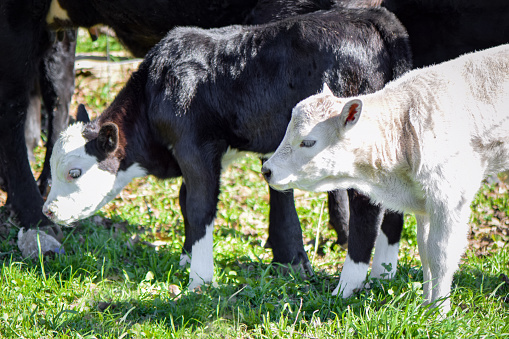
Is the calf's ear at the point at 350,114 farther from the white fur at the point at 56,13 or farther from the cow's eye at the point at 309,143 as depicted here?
the white fur at the point at 56,13

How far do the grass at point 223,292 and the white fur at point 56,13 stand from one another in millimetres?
1998

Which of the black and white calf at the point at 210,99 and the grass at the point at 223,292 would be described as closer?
the grass at the point at 223,292

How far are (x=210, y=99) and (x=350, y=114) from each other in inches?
56.2

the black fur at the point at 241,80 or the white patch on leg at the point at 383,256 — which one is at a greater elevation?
the black fur at the point at 241,80

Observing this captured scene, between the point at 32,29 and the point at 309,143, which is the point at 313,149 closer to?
the point at 309,143

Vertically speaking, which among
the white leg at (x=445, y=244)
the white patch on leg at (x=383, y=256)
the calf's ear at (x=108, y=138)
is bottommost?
the white patch on leg at (x=383, y=256)

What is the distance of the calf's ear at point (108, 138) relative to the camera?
4898mm

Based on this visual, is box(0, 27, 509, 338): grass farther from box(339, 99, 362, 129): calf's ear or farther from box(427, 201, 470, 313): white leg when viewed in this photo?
box(339, 99, 362, 129): calf's ear

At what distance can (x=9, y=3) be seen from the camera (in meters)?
5.94

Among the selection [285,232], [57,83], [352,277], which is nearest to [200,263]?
[285,232]

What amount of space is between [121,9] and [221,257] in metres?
2.60

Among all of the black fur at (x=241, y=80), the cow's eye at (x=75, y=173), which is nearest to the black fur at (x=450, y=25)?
the black fur at (x=241, y=80)

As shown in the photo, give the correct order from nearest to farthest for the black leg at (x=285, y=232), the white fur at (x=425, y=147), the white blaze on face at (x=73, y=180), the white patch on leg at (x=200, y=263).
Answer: the white fur at (x=425, y=147)
the white patch on leg at (x=200, y=263)
the white blaze on face at (x=73, y=180)
the black leg at (x=285, y=232)

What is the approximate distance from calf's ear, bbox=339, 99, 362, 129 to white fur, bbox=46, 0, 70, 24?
3.70 metres
